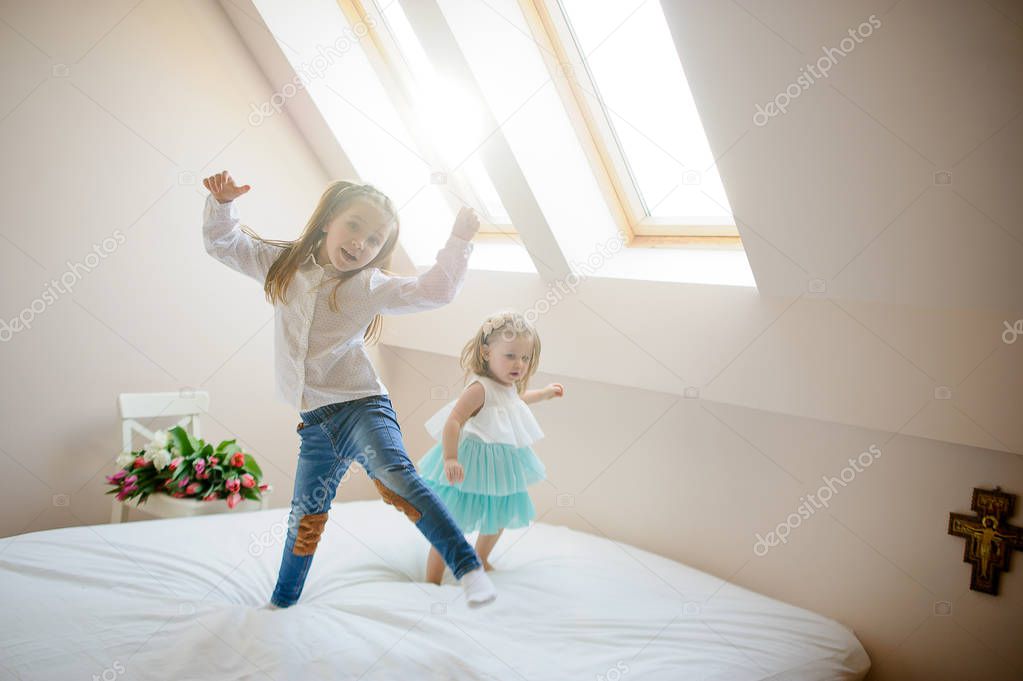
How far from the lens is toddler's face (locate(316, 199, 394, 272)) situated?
1.81 meters

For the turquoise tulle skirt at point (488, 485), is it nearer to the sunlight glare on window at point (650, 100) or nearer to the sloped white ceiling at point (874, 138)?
the sloped white ceiling at point (874, 138)

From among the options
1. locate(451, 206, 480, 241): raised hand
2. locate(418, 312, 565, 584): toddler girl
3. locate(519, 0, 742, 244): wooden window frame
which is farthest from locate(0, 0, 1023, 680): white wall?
locate(451, 206, 480, 241): raised hand

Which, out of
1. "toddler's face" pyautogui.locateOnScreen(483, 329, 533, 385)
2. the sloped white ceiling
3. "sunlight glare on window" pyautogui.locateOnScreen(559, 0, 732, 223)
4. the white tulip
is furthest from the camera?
the white tulip

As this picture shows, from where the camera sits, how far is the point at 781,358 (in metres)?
2.26

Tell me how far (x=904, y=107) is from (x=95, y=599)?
2.03m

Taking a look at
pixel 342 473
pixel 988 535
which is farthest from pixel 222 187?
pixel 988 535

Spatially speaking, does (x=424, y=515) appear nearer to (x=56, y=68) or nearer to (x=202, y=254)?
(x=202, y=254)

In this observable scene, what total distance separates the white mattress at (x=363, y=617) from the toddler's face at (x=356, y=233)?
0.82 meters

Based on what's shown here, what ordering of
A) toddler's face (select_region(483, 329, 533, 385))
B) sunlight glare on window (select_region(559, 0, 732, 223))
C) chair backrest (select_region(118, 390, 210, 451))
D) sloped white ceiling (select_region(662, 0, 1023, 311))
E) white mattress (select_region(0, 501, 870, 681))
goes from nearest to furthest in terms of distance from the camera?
sloped white ceiling (select_region(662, 0, 1023, 311)) → white mattress (select_region(0, 501, 870, 681)) → toddler's face (select_region(483, 329, 533, 385)) → sunlight glare on window (select_region(559, 0, 732, 223)) → chair backrest (select_region(118, 390, 210, 451))

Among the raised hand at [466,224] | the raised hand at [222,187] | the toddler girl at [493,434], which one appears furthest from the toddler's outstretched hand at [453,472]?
the raised hand at [222,187]

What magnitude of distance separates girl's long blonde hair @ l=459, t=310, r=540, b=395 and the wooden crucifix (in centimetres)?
111

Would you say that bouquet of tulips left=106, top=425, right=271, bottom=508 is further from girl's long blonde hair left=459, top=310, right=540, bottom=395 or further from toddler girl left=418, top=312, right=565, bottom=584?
girl's long blonde hair left=459, top=310, right=540, bottom=395

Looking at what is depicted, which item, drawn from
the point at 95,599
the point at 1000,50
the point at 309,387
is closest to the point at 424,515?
the point at 309,387

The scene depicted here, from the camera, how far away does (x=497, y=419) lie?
2229 mm
